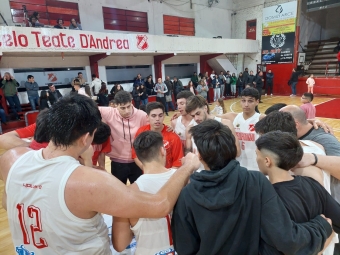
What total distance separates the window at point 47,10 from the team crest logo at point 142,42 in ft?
11.5

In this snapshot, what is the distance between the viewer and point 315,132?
2.14 metres

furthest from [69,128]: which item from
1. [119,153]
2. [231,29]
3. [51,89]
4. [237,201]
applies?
[231,29]

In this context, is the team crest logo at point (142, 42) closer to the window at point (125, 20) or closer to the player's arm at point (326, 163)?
the window at point (125, 20)

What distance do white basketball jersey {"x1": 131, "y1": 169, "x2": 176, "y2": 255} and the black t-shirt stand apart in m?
0.69

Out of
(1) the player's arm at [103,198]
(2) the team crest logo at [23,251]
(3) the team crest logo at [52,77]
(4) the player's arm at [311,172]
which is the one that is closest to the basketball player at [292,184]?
(4) the player's arm at [311,172]

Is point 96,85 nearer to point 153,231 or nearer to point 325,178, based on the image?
point 153,231

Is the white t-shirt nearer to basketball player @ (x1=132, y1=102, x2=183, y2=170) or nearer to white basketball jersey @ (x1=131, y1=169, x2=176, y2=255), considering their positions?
basketball player @ (x1=132, y1=102, x2=183, y2=170)

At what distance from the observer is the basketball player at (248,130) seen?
2.78m

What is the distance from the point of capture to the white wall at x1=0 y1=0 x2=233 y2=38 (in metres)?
12.3

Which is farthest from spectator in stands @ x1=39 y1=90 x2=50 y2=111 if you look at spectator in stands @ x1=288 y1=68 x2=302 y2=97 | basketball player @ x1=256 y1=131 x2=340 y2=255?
spectator in stands @ x1=288 y1=68 x2=302 y2=97

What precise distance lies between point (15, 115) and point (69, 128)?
9718mm

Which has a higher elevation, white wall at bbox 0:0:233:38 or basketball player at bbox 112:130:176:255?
white wall at bbox 0:0:233:38

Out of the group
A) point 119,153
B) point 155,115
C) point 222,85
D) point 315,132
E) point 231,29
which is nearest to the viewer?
point 315,132

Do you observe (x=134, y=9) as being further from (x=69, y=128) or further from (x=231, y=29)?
(x=69, y=128)
